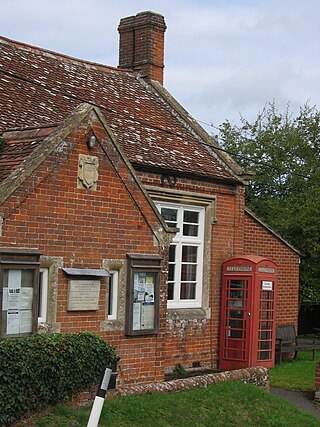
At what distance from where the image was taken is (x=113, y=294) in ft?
42.0

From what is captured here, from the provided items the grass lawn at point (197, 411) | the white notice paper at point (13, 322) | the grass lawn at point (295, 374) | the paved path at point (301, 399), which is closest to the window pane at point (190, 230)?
the grass lawn at point (295, 374)

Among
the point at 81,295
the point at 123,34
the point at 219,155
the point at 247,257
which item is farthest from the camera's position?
the point at 123,34

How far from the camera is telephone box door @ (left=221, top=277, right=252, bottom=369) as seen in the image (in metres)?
17.4

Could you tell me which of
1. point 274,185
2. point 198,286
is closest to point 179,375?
point 198,286

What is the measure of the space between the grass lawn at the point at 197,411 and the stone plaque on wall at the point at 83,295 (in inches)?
66.1

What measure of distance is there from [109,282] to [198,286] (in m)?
5.40

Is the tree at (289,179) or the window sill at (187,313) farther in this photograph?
the tree at (289,179)

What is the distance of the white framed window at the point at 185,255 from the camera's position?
17.3 metres

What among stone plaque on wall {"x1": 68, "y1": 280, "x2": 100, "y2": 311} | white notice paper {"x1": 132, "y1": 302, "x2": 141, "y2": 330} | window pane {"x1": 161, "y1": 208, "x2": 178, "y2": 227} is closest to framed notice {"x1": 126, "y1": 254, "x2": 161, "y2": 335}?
white notice paper {"x1": 132, "y1": 302, "x2": 141, "y2": 330}

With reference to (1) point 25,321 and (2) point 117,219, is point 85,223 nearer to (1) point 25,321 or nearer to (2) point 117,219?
(2) point 117,219

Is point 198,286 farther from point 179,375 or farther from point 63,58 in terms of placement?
point 63,58

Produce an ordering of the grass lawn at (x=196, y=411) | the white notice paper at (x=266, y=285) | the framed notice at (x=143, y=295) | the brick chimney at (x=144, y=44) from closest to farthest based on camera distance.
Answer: the grass lawn at (x=196, y=411), the framed notice at (x=143, y=295), the white notice paper at (x=266, y=285), the brick chimney at (x=144, y=44)

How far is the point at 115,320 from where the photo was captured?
1266 centimetres

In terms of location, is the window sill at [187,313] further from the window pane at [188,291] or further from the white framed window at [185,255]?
the window pane at [188,291]
